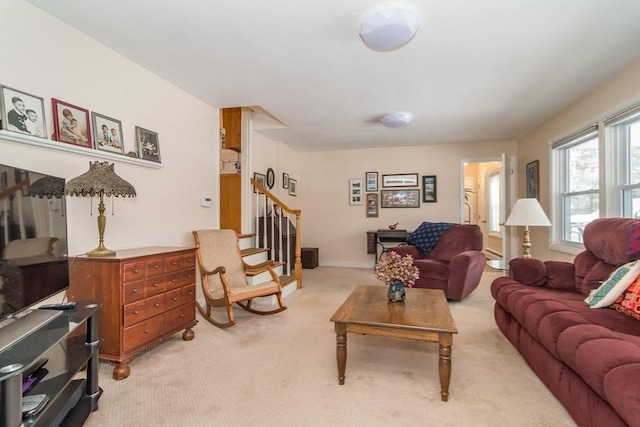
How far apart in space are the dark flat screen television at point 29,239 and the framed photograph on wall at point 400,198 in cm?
507

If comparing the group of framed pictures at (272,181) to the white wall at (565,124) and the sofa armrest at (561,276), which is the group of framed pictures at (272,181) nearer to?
the sofa armrest at (561,276)

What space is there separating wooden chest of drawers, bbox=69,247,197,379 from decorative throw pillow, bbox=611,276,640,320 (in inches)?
115

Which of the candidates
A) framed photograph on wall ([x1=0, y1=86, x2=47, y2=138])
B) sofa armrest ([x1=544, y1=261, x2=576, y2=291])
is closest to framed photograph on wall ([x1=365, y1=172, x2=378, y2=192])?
sofa armrest ([x1=544, y1=261, x2=576, y2=291])

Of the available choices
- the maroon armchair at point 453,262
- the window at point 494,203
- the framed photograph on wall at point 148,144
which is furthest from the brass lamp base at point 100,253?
the window at point 494,203

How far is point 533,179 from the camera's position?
187 inches

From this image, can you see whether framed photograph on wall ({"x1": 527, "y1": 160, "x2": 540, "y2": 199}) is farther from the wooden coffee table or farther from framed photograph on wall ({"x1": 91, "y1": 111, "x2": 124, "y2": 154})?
framed photograph on wall ({"x1": 91, "y1": 111, "x2": 124, "y2": 154})

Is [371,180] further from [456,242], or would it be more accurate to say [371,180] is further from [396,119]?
[456,242]

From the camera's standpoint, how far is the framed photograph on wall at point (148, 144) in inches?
105

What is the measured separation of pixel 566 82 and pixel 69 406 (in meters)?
4.51

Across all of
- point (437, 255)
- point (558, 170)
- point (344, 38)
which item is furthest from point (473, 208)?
point (344, 38)

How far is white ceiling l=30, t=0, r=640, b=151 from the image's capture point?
1.94 meters

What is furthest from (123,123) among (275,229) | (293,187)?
(293,187)

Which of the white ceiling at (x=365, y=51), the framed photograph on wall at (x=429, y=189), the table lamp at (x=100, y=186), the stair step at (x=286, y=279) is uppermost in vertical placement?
the white ceiling at (x=365, y=51)

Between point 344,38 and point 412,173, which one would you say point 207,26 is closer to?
point 344,38
